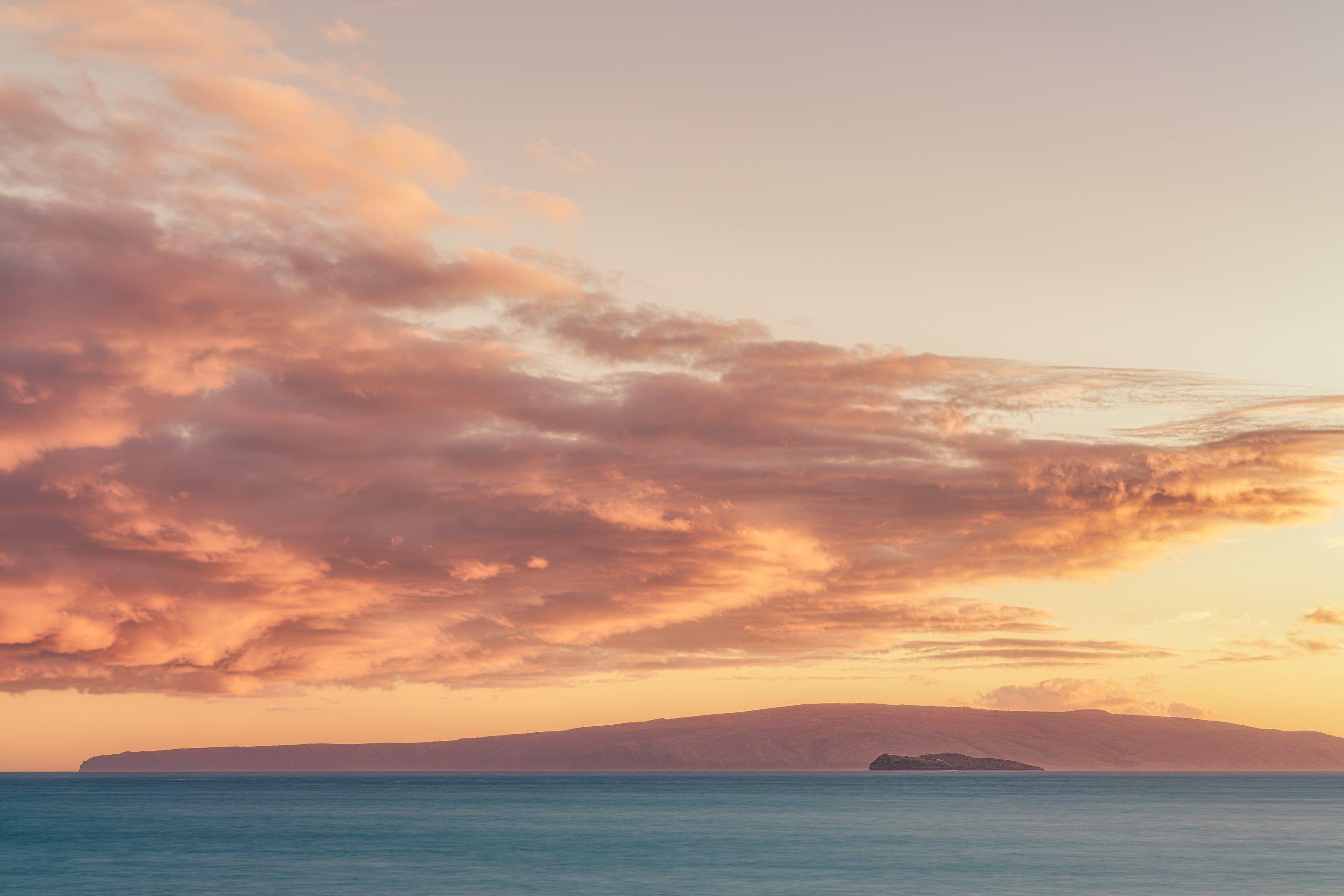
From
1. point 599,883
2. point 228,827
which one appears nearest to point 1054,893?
point 599,883

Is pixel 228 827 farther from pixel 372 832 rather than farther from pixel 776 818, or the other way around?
pixel 776 818

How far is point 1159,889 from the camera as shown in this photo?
78.5 metres

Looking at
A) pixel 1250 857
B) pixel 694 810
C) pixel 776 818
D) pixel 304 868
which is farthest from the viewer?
pixel 694 810

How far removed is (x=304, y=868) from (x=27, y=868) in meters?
26.7

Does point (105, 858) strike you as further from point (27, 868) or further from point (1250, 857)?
point (1250, 857)

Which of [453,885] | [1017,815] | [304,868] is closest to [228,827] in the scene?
[304,868]

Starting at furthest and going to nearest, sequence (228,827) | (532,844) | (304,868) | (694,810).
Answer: (694,810), (228,827), (532,844), (304,868)

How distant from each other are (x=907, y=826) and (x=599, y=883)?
73912 millimetres

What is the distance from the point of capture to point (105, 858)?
110 metres

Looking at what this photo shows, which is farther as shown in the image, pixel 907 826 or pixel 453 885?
pixel 907 826

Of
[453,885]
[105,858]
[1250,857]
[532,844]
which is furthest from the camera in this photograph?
[532,844]

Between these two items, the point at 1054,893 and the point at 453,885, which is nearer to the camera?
the point at 1054,893

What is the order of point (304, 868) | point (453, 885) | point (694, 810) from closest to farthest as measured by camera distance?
point (453, 885) < point (304, 868) < point (694, 810)

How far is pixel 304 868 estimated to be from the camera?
96125 mm
